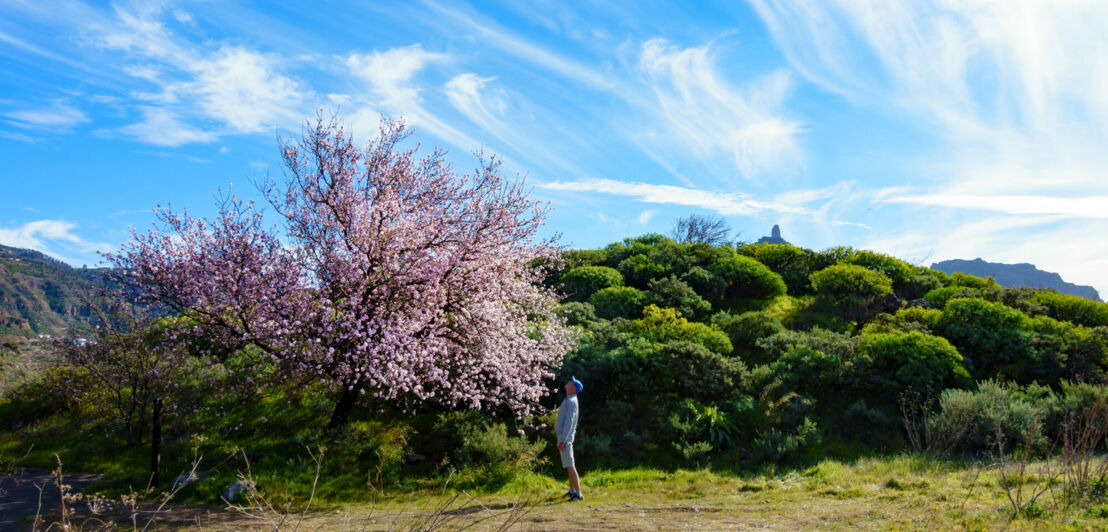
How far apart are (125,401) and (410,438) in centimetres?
682

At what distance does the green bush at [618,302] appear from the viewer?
1645 cm

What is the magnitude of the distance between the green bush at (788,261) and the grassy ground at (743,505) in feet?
36.6

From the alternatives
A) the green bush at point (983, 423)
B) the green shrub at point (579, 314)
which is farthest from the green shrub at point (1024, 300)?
the green shrub at point (579, 314)

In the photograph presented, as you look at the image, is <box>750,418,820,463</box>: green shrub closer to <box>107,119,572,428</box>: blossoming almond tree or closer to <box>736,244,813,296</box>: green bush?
<box>107,119,572,428</box>: blossoming almond tree

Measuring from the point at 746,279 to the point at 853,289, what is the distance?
11.0 ft

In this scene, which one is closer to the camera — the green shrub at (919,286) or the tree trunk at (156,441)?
the tree trunk at (156,441)

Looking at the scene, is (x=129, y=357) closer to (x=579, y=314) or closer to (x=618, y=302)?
(x=579, y=314)

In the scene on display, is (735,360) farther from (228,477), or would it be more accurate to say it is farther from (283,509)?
(228,477)

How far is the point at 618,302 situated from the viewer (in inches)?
656

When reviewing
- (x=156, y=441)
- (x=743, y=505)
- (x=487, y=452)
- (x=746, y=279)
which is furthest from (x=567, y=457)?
(x=746, y=279)

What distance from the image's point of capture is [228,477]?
906 cm

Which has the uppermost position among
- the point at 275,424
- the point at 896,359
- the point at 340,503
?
the point at 896,359

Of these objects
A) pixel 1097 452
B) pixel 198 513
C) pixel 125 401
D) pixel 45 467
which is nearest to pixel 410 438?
pixel 198 513

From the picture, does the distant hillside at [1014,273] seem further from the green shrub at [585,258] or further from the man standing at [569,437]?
the man standing at [569,437]
